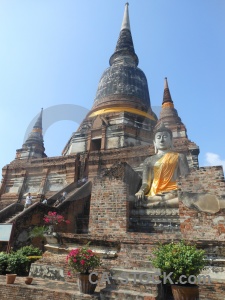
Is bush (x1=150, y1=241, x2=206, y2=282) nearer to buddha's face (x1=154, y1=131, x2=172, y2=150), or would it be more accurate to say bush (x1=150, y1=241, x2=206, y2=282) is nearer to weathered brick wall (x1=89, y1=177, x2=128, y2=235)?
weathered brick wall (x1=89, y1=177, x2=128, y2=235)

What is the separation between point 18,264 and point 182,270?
510 centimetres

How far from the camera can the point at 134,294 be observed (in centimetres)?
404

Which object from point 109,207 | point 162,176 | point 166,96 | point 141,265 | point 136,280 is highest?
point 166,96

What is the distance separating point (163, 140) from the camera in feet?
31.7

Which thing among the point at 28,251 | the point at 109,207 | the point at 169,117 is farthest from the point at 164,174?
the point at 169,117

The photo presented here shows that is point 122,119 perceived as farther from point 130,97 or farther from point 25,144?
point 25,144

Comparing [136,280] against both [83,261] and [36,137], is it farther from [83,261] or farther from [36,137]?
[36,137]

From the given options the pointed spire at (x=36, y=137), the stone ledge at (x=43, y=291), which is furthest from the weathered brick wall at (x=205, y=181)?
the pointed spire at (x=36, y=137)

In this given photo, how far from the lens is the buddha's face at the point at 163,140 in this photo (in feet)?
31.5

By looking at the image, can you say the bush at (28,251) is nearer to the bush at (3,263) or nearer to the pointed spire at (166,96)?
the bush at (3,263)

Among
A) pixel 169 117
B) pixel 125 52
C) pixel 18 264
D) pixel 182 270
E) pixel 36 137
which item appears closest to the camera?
pixel 182 270

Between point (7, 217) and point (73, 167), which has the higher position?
point (73, 167)

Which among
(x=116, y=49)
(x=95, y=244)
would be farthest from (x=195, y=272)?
(x=116, y=49)

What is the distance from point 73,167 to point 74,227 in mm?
7366
